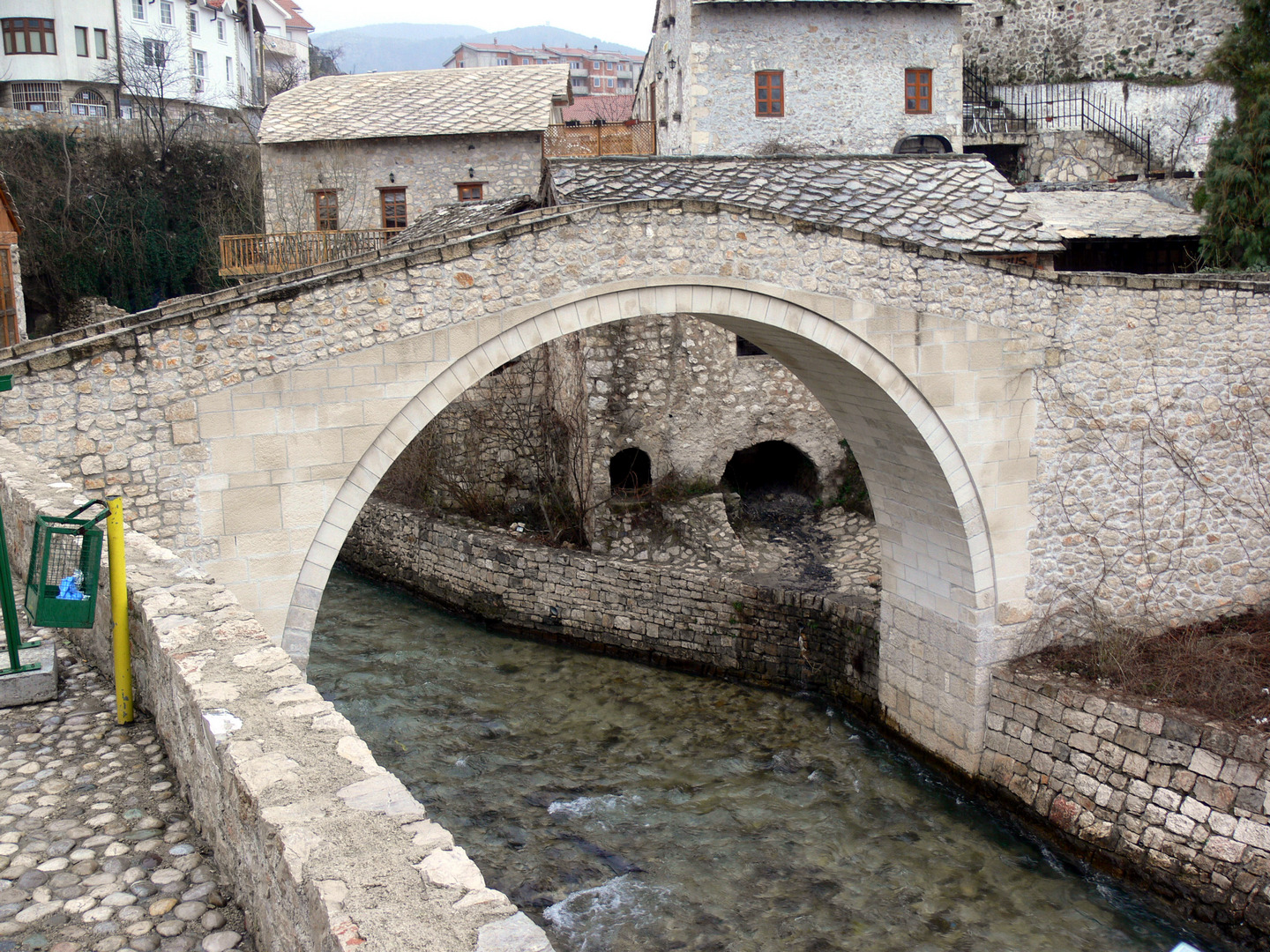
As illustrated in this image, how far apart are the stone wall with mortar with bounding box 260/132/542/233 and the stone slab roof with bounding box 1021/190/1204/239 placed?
7113 millimetres

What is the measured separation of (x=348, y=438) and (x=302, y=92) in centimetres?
1267

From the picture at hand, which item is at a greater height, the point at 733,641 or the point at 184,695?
the point at 184,695

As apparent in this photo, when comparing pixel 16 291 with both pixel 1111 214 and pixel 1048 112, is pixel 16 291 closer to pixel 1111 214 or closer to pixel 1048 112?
pixel 1111 214

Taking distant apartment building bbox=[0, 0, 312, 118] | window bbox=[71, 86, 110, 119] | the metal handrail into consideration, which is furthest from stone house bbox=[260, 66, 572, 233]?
window bbox=[71, 86, 110, 119]

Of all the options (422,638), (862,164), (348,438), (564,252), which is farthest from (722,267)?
(422,638)

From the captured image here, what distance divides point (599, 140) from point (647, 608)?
869cm

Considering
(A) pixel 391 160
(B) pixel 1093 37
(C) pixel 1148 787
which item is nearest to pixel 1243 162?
(C) pixel 1148 787

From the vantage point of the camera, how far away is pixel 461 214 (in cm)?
1201

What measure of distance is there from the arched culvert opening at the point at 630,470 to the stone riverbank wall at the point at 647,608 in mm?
1246

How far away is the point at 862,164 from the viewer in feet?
31.9

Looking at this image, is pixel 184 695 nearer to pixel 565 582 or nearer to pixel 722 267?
pixel 722 267

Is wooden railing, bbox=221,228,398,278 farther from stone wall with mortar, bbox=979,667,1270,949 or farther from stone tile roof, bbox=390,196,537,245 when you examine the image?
stone wall with mortar, bbox=979,667,1270,949

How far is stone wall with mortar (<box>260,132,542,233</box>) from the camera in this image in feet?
49.8

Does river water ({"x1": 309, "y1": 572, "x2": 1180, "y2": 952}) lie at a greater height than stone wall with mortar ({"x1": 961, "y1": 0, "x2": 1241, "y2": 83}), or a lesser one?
lesser
